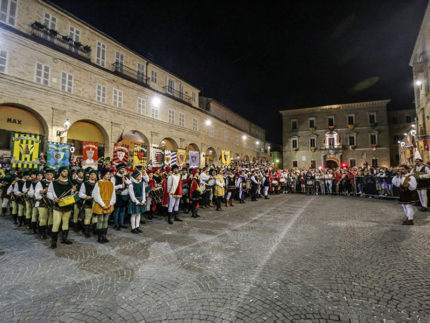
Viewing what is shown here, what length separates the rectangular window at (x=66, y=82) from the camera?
15641 mm

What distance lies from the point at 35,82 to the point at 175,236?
14.8 metres

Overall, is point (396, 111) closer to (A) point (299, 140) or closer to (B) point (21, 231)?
(A) point (299, 140)

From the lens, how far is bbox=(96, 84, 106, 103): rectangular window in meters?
17.7

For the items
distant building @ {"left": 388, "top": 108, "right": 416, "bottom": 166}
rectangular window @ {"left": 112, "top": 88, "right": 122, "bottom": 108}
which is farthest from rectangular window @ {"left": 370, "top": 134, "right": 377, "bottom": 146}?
rectangular window @ {"left": 112, "top": 88, "right": 122, "bottom": 108}

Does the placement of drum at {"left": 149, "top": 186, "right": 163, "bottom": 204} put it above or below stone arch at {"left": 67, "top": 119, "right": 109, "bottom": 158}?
below

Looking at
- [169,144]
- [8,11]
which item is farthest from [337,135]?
[8,11]

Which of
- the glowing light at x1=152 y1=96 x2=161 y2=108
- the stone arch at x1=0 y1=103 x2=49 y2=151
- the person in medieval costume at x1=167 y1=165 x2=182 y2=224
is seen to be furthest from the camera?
the glowing light at x1=152 y1=96 x2=161 y2=108

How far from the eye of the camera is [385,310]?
2.77m

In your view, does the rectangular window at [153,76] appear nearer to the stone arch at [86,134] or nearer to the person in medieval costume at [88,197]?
the stone arch at [86,134]

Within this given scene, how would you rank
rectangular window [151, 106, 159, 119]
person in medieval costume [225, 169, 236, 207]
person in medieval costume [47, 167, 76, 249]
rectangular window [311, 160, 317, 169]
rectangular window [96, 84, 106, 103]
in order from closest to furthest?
person in medieval costume [47, 167, 76, 249] < person in medieval costume [225, 169, 236, 207] < rectangular window [96, 84, 106, 103] < rectangular window [151, 106, 159, 119] < rectangular window [311, 160, 317, 169]

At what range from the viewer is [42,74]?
14586mm

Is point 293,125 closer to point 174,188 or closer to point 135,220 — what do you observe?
point 174,188

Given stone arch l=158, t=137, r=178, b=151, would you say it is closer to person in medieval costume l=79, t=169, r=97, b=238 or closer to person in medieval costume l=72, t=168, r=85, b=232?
person in medieval costume l=72, t=168, r=85, b=232

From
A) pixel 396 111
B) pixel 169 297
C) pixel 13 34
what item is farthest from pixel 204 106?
pixel 396 111
